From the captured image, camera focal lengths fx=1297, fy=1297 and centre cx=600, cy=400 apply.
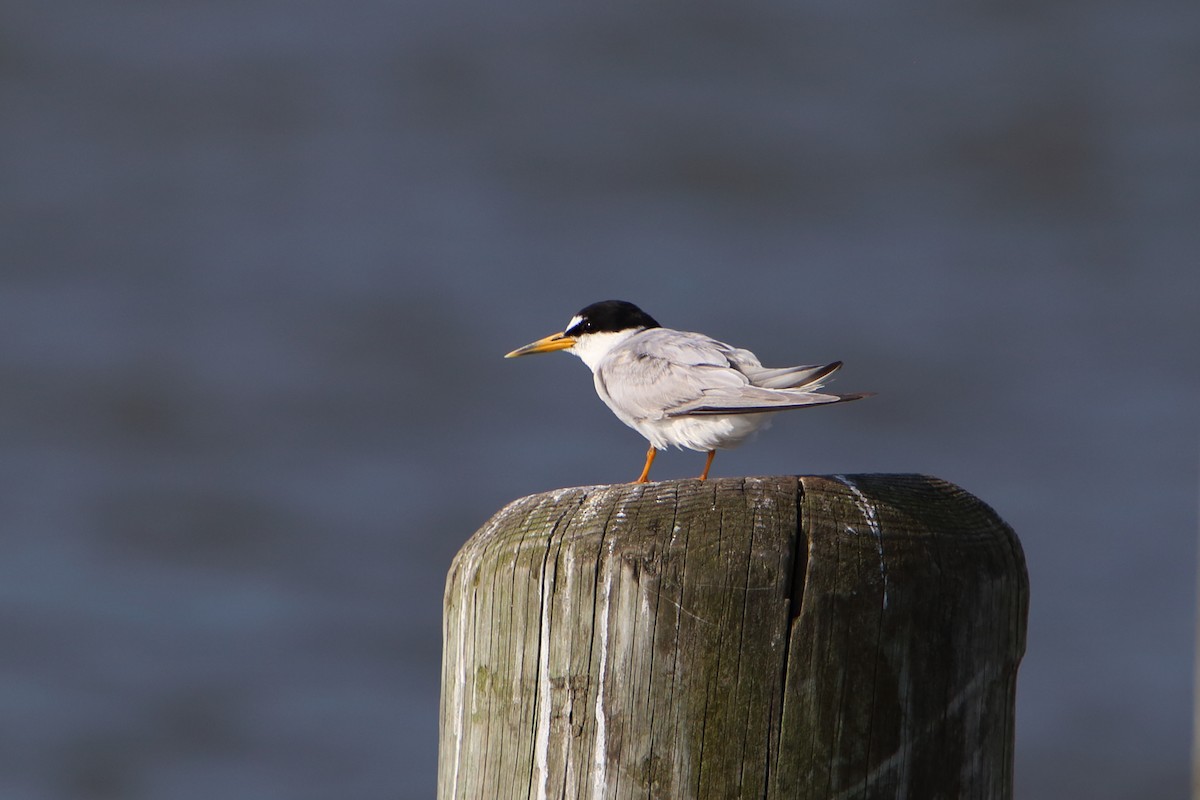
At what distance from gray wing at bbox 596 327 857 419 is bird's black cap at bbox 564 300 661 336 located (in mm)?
537

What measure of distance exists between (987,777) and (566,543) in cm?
77

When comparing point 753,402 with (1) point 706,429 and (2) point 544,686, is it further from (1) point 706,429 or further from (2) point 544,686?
(2) point 544,686

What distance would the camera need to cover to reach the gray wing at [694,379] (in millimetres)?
3604

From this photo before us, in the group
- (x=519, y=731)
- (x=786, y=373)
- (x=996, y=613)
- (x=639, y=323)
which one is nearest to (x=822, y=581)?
(x=996, y=613)

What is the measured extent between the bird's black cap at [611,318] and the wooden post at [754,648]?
309 centimetres

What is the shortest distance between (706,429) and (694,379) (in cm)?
16

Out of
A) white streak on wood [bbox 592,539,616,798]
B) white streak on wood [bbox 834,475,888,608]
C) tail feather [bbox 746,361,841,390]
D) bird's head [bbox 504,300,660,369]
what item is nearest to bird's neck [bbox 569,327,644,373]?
A: bird's head [bbox 504,300,660,369]

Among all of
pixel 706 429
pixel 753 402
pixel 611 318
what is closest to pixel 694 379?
pixel 706 429

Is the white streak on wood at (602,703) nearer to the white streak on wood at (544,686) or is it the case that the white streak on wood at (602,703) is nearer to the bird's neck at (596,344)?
the white streak on wood at (544,686)

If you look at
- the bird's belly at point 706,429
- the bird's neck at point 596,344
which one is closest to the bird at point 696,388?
the bird's belly at point 706,429

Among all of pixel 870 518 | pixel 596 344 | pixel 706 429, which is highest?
pixel 596 344

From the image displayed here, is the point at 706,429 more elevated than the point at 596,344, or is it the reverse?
the point at 596,344

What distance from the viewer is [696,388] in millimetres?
Result: 3934

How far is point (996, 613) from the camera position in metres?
2.09
